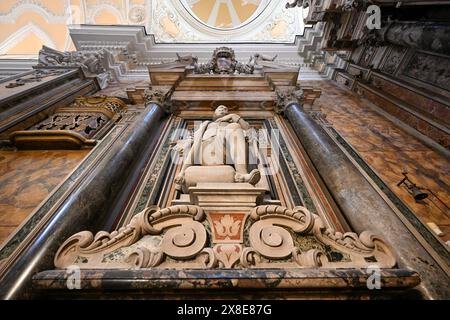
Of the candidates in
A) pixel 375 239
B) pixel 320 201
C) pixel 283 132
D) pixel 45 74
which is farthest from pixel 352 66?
pixel 45 74

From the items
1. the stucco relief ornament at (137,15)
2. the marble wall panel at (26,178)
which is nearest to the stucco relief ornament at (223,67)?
the marble wall panel at (26,178)

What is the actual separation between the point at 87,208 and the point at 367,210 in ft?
9.60

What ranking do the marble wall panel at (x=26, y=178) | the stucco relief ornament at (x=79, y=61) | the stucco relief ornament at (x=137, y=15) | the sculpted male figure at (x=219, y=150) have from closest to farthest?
the marble wall panel at (x=26, y=178), the sculpted male figure at (x=219, y=150), the stucco relief ornament at (x=79, y=61), the stucco relief ornament at (x=137, y=15)

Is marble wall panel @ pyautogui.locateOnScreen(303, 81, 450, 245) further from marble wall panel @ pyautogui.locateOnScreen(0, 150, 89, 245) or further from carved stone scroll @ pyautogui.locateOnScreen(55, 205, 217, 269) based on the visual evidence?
marble wall panel @ pyautogui.locateOnScreen(0, 150, 89, 245)

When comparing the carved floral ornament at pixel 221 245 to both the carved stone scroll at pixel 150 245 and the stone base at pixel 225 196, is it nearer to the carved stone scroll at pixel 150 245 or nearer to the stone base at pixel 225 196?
the carved stone scroll at pixel 150 245

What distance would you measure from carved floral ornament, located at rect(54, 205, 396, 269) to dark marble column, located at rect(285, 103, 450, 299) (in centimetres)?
19

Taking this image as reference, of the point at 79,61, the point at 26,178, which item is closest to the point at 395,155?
the point at 26,178

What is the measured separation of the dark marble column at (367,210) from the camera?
1775 millimetres

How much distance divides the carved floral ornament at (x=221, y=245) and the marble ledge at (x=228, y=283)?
208mm

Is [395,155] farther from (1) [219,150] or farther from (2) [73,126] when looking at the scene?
(2) [73,126]

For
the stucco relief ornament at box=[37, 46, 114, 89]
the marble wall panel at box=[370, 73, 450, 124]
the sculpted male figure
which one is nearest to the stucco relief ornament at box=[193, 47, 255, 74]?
the stucco relief ornament at box=[37, 46, 114, 89]

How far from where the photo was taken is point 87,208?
2.35 metres

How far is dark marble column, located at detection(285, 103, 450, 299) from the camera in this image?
1775 millimetres

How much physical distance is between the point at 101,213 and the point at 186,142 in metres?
1.51
